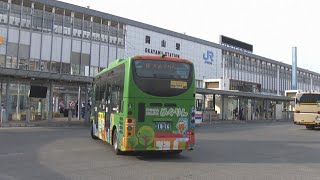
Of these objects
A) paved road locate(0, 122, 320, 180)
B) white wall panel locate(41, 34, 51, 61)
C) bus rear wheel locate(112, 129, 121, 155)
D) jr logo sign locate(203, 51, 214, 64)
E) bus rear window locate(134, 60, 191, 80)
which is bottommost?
paved road locate(0, 122, 320, 180)

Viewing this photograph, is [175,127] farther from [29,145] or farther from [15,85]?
[15,85]

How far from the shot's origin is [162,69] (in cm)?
1192

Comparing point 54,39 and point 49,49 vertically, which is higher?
point 54,39

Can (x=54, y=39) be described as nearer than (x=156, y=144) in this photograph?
No

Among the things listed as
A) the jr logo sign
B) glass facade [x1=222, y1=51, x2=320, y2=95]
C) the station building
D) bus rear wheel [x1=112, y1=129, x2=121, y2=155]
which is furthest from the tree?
glass facade [x1=222, y1=51, x2=320, y2=95]

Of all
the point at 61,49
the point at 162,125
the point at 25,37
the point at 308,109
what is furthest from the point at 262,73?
the point at 162,125

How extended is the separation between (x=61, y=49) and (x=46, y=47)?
68.1 inches

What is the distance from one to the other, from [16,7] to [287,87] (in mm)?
60179

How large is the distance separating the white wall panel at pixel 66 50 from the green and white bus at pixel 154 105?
30.3m

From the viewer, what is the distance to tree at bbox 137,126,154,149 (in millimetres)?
11500

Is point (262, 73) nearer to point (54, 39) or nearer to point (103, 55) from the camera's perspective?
point (103, 55)

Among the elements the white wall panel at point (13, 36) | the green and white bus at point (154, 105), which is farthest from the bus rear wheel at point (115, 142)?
the white wall panel at point (13, 36)

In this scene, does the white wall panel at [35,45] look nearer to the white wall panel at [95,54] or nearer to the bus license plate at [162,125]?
the white wall panel at [95,54]

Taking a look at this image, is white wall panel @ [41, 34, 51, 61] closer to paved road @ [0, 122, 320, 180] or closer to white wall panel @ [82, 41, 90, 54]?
white wall panel @ [82, 41, 90, 54]
